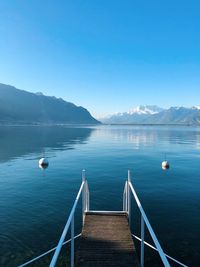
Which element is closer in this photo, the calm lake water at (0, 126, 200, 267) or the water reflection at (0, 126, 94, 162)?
the calm lake water at (0, 126, 200, 267)

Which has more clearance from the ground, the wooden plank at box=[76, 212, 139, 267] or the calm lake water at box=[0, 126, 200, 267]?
the wooden plank at box=[76, 212, 139, 267]

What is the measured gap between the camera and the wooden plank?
1170 centimetres

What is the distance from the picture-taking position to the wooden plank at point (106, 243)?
11.7 meters

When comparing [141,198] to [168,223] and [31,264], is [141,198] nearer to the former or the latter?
[168,223]

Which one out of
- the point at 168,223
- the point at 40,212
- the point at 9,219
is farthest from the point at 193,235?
the point at 9,219

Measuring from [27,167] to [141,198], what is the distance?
22836 millimetres

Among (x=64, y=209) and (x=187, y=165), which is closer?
(x=64, y=209)

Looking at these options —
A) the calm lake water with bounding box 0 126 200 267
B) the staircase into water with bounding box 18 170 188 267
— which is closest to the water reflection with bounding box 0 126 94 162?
the calm lake water with bounding box 0 126 200 267

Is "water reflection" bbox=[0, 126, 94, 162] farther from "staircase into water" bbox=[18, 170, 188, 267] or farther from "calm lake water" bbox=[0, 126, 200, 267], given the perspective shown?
"staircase into water" bbox=[18, 170, 188, 267]

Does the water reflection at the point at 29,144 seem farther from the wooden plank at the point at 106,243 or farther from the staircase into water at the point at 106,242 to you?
the wooden plank at the point at 106,243

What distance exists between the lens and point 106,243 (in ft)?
43.8

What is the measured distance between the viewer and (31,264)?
13.7 meters

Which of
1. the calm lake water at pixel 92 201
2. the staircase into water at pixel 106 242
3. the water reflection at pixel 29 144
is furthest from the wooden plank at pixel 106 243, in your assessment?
the water reflection at pixel 29 144

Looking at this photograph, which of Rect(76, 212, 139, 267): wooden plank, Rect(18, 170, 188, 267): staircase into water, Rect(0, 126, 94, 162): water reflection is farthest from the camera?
Rect(0, 126, 94, 162): water reflection
